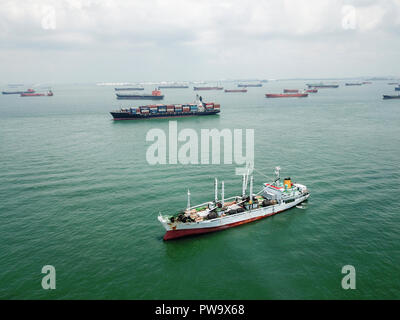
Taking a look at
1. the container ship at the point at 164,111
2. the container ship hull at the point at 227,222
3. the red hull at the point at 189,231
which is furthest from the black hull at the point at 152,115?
the red hull at the point at 189,231

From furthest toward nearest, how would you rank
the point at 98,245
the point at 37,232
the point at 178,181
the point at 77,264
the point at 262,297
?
the point at 178,181, the point at 37,232, the point at 98,245, the point at 77,264, the point at 262,297

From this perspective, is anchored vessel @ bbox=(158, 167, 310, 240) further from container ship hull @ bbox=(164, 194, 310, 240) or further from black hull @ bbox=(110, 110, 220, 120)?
black hull @ bbox=(110, 110, 220, 120)

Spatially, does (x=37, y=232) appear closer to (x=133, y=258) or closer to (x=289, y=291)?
(x=133, y=258)

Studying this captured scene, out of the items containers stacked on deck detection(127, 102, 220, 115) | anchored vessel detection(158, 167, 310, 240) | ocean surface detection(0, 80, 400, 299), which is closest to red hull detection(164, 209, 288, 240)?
anchored vessel detection(158, 167, 310, 240)

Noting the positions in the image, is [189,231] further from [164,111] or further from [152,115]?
[164,111]

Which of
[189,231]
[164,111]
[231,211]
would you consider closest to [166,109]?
[164,111]

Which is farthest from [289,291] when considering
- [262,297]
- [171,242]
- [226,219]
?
[171,242]

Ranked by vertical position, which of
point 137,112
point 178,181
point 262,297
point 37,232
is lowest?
point 262,297

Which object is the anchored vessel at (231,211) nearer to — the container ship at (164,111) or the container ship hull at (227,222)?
the container ship hull at (227,222)
